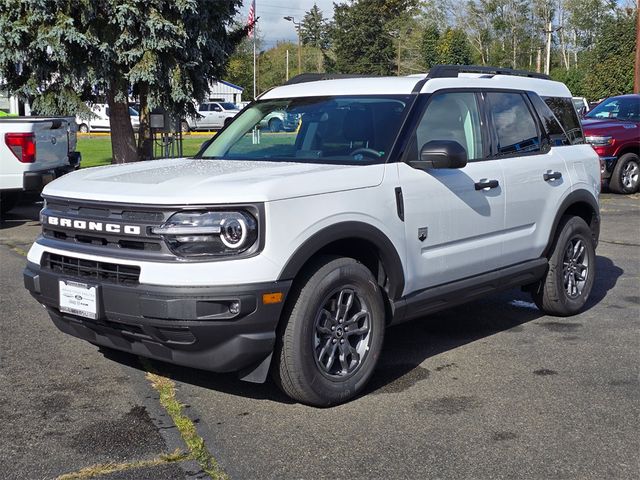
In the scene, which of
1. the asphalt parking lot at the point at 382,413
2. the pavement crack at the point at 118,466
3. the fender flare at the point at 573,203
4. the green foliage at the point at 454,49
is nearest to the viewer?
the pavement crack at the point at 118,466

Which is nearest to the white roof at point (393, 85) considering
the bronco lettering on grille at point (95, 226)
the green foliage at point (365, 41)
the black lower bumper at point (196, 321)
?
the black lower bumper at point (196, 321)

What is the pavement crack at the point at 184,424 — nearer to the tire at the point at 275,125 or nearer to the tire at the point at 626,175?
the tire at the point at 275,125

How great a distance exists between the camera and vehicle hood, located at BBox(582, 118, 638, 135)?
Answer: 14.5 meters

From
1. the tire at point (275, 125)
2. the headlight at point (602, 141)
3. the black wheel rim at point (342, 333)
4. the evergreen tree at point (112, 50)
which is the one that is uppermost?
the evergreen tree at point (112, 50)

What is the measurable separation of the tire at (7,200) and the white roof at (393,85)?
646 centimetres

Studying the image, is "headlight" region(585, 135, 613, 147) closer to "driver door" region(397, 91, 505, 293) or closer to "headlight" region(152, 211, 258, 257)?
"driver door" region(397, 91, 505, 293)

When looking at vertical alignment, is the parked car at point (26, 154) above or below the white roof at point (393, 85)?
below

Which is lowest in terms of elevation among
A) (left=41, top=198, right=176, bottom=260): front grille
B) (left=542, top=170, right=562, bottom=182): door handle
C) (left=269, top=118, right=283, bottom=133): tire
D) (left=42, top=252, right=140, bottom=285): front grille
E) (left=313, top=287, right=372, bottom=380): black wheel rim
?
(left=313, top=287, right=372, bottom=380): black wheel rim

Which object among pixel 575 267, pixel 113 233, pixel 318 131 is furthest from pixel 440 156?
pixel 575 267

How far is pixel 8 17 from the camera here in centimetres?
1407

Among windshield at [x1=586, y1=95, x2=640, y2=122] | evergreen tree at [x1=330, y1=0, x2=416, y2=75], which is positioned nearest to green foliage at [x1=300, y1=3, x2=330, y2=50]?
evergreen tree at [x1=330, y1=0, x2=416, y2=75]

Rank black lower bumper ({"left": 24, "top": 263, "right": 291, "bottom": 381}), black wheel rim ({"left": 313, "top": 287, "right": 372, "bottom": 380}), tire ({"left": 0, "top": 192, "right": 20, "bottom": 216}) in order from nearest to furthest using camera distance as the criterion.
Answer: black lower bumper ({"left": 24, "top": 263, "right": 291, "bottom": 381}) < black wheel rim ({"left": 313, "top": 287, "right": 372, "bottom": 380}) < tire ({"left": 0, "top": 192, "right": 20, "bottom": 216})

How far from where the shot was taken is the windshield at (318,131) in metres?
4.89

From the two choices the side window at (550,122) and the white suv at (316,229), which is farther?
the side window at (550,122)
